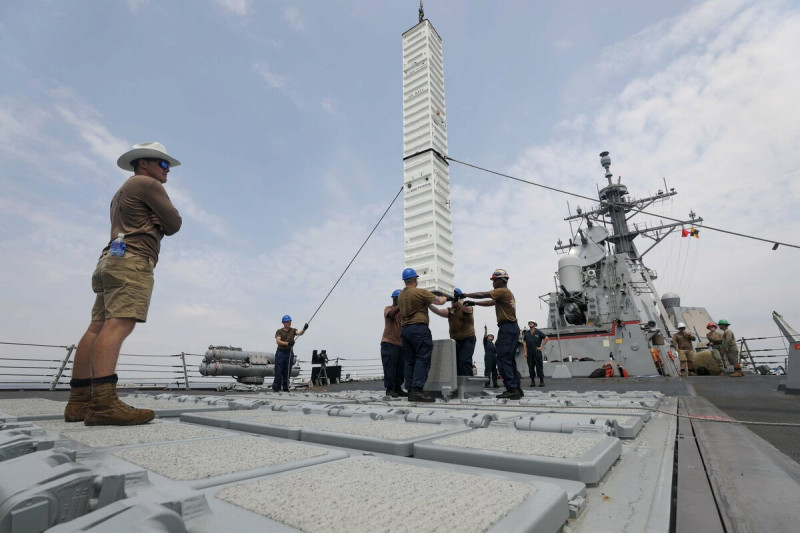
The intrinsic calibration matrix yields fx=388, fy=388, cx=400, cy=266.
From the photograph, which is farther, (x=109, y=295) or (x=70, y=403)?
(x=70, y=403)

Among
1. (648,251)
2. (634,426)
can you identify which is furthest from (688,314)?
(634,426)

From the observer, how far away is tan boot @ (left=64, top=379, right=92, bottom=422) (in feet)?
7.50

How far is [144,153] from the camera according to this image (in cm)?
249

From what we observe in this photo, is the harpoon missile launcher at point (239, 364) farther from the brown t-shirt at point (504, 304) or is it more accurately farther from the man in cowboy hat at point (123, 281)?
the man in cowboy hat at point (123, 281)

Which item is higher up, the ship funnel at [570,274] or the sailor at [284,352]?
the ship funnel at [570,274]

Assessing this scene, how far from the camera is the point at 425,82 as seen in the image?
788cm

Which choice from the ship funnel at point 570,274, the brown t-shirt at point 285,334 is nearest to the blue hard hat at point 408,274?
the brown t-shirt at point 285,334

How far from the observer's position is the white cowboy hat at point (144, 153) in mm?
2480

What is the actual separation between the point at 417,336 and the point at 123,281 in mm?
2941

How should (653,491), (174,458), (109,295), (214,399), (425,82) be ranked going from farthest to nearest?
(425,82), (214,399), (109,295), (174,458), (653,491)

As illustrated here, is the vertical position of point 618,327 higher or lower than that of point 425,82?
lower

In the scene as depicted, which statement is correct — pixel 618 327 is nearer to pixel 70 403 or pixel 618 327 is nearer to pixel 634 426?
pixel 634 426

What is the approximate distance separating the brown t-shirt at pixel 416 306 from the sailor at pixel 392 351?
668mm

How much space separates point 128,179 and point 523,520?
8.79ft
